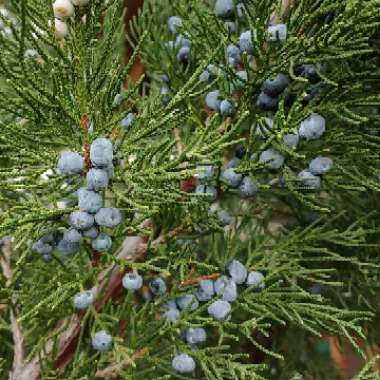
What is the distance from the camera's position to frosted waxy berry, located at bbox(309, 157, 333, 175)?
2.57ft

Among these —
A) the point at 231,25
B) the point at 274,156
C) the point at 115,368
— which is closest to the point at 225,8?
the point at 231,25

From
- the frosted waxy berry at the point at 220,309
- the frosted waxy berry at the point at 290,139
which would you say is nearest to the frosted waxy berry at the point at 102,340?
the frosted waxy berry at the point at 220,309

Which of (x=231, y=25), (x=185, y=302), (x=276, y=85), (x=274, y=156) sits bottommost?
(x=185, y=302)

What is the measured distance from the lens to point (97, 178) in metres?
0.60

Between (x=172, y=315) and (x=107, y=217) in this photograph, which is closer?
(x=107, y=217)

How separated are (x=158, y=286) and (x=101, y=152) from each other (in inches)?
13.2

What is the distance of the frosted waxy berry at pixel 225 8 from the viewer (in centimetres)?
84

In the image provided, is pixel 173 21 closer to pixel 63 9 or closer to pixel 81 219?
pixel 63 9

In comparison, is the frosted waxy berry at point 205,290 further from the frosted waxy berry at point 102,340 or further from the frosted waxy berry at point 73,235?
the frosted waxy berry at point 73,235

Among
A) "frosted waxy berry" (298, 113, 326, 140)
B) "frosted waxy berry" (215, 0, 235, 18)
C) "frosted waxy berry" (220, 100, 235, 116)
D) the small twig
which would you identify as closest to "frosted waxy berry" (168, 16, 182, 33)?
"frosted waxy berry" (215, 0, 235, 18)

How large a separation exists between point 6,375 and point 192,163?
0.64 metres

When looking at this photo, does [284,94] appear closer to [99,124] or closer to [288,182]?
[288,182]

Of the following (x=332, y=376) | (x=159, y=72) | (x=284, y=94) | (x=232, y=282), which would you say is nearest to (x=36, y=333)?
(x=232, y=282)

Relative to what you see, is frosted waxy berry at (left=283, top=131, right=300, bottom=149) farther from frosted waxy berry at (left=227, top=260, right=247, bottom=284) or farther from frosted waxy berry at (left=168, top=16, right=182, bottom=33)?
frosted waxy berry at (left=168, top=16, right=182, bottom=33)
